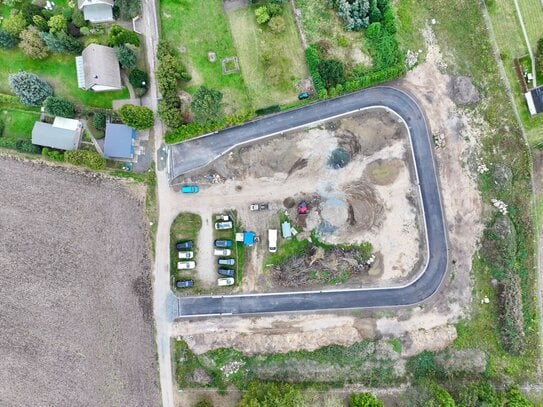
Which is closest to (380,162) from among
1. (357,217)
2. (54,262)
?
(357,217)

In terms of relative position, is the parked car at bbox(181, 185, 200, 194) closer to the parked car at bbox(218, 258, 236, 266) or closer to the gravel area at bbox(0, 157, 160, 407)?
the gravel area at bbox(0, 157, 160, 407)

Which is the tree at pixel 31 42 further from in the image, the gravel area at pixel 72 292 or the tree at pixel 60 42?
the gravel area at pixel 72 292

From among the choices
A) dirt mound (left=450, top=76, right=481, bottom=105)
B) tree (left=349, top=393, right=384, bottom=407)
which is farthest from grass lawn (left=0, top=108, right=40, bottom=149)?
dirt mound (left=450, top=76, right=481, bottom=105)

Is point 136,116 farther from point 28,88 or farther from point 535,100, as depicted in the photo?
point 535,100

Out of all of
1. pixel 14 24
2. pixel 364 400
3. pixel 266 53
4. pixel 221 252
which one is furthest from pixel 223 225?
pixel 14 24

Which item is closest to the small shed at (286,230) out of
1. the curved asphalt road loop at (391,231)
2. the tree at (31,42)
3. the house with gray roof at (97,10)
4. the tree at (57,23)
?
the curved asphalt road loop at (391,231)

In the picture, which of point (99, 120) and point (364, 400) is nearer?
point (364, 400)

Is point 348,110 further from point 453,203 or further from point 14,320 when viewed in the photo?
point 14,320
